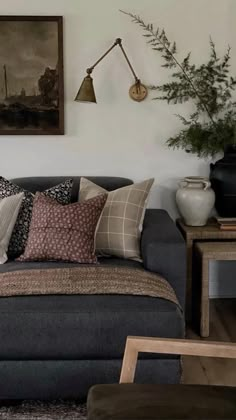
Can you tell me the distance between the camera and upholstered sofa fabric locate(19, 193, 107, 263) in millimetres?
2770

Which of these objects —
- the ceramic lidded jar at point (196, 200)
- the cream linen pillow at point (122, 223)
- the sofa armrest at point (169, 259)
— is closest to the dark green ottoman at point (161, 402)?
the sofa armrest at point (169, 259)

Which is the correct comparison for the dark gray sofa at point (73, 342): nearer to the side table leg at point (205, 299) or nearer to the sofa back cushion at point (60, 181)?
the side table leg at point (205, 299)

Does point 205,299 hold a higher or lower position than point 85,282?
lower

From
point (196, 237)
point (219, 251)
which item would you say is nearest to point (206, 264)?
point (219, 251)

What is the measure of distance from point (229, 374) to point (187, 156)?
145cm

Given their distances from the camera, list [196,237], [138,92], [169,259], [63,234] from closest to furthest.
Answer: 1. [169,259]
2. [63,234]
3. [196,237]
4. [138,92]

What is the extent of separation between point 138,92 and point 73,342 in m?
1.75

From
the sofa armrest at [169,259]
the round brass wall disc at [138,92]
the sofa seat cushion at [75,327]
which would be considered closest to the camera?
the sofa seat cushion at [75,327]

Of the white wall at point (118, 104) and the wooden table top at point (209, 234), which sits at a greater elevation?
the white wall at point (118, 104)

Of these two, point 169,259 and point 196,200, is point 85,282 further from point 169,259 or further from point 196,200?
point 196,200

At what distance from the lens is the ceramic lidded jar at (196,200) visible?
3273 millimetres

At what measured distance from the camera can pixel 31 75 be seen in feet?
11.1

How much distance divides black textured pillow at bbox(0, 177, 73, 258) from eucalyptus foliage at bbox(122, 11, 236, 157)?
2.67 ft

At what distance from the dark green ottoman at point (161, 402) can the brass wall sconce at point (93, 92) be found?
1.97 metres
